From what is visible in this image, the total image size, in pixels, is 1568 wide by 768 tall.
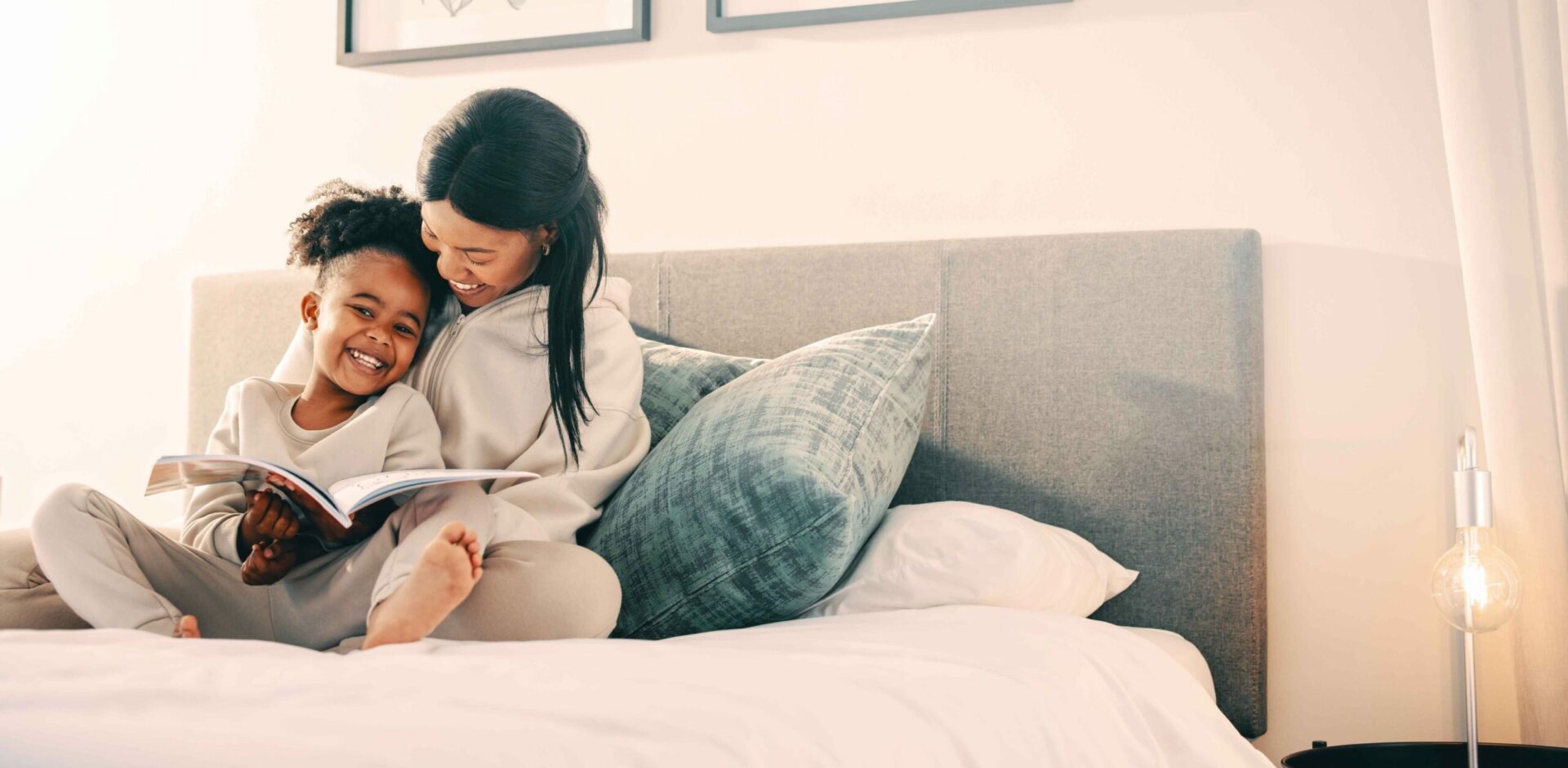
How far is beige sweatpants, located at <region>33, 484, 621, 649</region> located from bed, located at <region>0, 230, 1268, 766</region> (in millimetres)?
122

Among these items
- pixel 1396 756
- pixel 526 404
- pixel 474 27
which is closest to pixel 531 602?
pixel 526 404

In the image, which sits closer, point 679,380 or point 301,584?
point 301,584

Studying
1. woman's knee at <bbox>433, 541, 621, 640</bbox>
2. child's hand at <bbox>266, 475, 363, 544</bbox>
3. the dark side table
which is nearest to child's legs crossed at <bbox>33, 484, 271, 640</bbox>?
child's hand at <bbox>266, 475, 363, 544</bbox>

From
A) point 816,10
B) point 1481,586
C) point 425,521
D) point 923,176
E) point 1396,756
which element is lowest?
point 1396,756

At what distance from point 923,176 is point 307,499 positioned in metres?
1.10

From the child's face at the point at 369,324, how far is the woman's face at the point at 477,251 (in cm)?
5

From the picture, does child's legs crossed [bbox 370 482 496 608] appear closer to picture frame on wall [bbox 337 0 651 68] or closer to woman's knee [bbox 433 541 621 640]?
woman's knee [bbox 433 541 621 640]

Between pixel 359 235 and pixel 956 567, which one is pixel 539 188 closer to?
pixel 359 235

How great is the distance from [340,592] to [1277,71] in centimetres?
144

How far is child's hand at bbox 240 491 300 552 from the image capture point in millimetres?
1128

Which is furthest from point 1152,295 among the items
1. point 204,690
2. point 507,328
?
point 204,690

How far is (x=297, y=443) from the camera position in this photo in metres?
1.28

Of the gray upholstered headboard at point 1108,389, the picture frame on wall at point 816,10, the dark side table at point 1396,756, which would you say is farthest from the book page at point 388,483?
the picture frame on wall at point 816,10

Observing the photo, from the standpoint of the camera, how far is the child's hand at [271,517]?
3.70 ft
